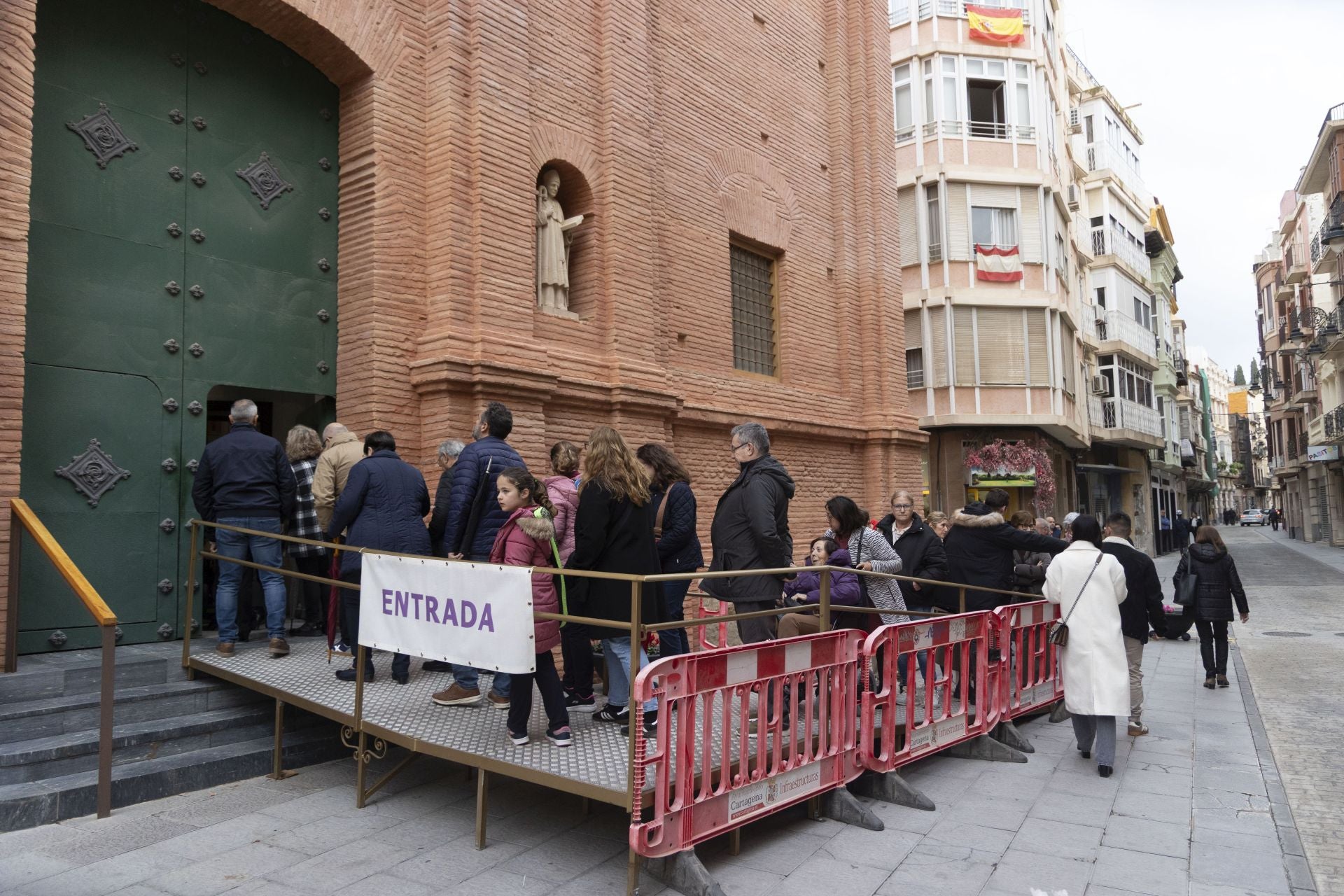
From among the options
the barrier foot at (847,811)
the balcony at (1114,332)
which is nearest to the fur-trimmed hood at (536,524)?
the barrier foot at (847,811)

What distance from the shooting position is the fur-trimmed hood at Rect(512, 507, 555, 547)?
5.35 metres

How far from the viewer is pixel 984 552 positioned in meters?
7.82

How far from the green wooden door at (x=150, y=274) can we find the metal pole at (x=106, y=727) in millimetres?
1818

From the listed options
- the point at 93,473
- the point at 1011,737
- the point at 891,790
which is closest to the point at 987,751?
the point at 1011,737

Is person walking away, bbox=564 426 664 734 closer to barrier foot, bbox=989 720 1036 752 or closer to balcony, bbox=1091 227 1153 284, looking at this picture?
barrier foot, bbox=989 720 1036 752

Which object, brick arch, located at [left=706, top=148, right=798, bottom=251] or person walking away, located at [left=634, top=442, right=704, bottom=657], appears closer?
person walking away, located at [left=634, top=442, right=704, bottom=657]

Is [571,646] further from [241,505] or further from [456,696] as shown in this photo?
[241,505]

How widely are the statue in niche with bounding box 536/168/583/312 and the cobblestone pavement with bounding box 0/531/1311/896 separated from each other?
5.08 m

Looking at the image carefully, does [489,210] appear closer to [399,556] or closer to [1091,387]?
Answer: [399,556]

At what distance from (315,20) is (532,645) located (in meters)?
6.30

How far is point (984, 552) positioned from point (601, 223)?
5.34m

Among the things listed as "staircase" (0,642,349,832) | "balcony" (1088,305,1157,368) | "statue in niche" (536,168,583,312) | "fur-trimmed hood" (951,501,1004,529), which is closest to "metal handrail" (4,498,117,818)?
"staircase" (0,642,349,832)

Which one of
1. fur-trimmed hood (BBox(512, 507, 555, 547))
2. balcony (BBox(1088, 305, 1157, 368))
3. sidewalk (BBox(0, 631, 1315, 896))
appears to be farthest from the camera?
balcony (BBox(1088, 305, 1157, 368))

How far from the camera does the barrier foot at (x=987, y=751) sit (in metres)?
6.77
